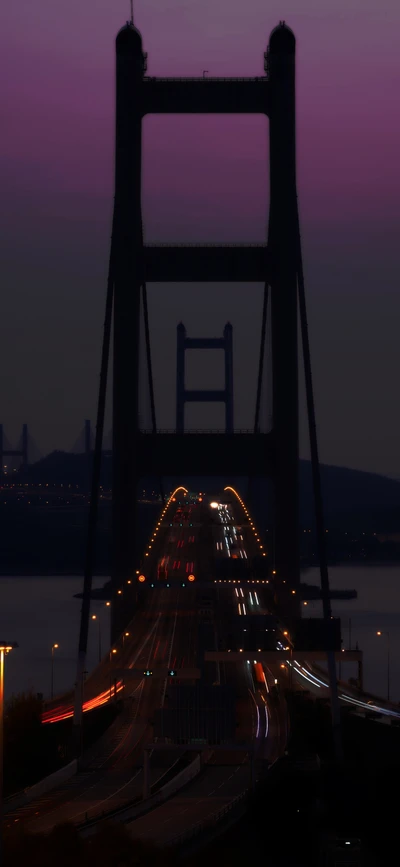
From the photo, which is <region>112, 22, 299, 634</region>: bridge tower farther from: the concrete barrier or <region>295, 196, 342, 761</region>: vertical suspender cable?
the concrete barrier

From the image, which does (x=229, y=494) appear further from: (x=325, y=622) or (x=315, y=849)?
(x=315, y=849)

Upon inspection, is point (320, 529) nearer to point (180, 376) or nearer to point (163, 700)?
point (163, 700)

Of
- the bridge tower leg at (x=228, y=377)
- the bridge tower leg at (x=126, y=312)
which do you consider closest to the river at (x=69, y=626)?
the bridge tower leg at (x=126, y=312)

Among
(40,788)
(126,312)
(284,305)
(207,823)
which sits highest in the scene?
(284,305)

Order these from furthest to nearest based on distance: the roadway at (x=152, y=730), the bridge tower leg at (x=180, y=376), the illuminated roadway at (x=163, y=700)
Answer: the bridge tower leg at (x=180, y=376) → the illuminated roadway at (x=163, y=700) → the roadway at (x=152, y=730)

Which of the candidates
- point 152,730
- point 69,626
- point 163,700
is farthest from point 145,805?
point 69,626

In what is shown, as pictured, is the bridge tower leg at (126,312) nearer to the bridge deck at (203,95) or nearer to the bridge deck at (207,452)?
the bridge deck at (203,95)
